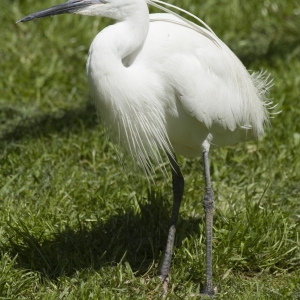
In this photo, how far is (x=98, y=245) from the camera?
417 centimetres

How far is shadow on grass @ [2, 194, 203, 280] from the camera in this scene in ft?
13.0

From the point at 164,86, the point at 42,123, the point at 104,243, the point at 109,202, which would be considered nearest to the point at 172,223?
the point at 104,243

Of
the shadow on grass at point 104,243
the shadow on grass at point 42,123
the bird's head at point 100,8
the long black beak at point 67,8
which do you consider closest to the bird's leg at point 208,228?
the shadow on grass at point 104,243

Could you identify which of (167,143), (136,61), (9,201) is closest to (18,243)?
(9,201)

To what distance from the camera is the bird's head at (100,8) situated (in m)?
3.40

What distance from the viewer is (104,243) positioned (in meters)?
4.19

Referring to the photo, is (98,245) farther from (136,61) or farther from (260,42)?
(260,42)

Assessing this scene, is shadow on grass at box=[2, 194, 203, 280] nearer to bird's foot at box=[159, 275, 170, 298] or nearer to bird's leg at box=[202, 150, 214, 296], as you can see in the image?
bird's foot at box=[159, 275, 170, 298]

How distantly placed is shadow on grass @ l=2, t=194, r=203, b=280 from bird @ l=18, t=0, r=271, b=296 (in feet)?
0.70

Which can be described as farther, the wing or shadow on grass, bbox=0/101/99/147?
shadow on grass, bbox=0/101/99/147

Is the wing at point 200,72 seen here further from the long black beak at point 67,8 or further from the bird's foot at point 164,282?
the bird's foot at point 164,282

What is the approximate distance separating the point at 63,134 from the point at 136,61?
1.84 m

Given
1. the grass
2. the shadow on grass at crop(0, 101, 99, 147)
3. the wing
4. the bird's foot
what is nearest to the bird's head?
the wing

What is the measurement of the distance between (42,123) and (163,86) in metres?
2.05
